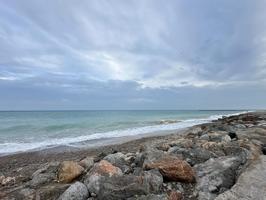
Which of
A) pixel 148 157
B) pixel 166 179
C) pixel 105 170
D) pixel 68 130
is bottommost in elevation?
pixel 68 130

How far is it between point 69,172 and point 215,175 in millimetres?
2694

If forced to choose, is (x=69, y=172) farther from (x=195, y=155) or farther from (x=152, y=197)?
(x=195, y=155)

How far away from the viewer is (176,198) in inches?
161

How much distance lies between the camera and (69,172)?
17.3 ft

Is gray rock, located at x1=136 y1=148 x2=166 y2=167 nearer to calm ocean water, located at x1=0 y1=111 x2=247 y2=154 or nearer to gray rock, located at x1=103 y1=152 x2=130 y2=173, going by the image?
gray rock, located at x1=103 y1=152 x2=130 y2=173

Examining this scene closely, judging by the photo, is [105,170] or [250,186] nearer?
[250,186]

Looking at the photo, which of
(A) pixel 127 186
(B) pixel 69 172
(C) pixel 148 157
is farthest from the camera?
(C) pixel 148 157

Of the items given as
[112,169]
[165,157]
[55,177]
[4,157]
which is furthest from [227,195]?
[4,157]

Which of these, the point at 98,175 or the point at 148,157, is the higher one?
the point at 148,157

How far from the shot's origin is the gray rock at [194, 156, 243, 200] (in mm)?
4202

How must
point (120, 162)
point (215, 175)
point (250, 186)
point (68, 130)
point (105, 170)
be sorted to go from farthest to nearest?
1. point (68, 130)
2. point (120, 162)
3. point (105, 170)
4. point (215, 175)
5. point (250, 186)

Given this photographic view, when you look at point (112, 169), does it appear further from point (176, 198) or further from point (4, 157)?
point (4, 157)

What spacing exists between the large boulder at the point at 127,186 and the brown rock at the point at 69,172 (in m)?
1.00

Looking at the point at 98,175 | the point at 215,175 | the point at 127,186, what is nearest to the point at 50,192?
the point at 98,175
